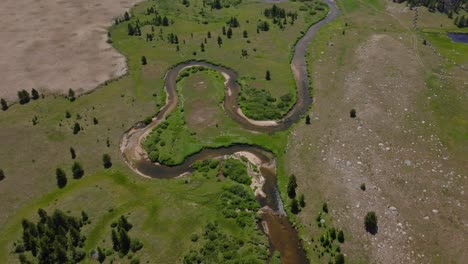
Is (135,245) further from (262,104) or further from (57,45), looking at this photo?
(57,45)

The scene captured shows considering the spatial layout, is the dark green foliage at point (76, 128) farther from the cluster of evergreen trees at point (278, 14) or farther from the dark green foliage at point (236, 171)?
the cluster of evergreen trees at point (278, 14)

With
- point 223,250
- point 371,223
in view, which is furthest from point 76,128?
point 371,223

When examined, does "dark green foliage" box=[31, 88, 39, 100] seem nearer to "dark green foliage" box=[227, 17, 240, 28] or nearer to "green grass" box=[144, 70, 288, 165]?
"green grass" box=[144, 70, 288, 165]

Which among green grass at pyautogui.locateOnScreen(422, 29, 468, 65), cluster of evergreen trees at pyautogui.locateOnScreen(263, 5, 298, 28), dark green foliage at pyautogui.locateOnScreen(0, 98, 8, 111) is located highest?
cluster of evergreen trees at pyautogui.locateOnScreen(263, 5, 298, 28)

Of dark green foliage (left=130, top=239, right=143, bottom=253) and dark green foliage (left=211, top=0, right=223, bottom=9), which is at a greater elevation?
dark green foliage (left=211, top=0, right=223, bottom=9)

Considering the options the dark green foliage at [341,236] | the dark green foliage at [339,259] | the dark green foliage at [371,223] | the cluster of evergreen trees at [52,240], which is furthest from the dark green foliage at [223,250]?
the cluster of evergreen trees at [52,240]

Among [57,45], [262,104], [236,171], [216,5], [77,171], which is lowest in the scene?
[77,171]

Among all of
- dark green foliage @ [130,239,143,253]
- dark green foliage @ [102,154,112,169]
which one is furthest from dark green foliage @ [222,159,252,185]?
dark green foliage @ [102,154,112,169]
